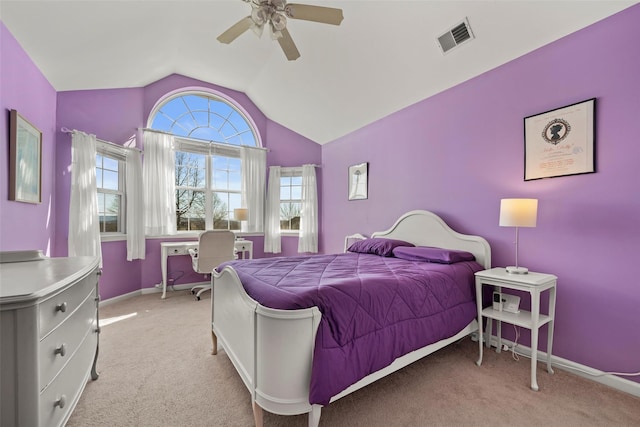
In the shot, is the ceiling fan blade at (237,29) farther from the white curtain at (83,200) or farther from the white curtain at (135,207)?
the white curtain at (135,207)

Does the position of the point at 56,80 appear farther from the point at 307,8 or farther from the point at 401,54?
the point at 401,54

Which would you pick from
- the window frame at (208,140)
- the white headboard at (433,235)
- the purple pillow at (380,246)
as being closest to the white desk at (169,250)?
the window frame at (208,140)

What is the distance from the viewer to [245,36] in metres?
3.38

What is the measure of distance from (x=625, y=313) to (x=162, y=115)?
224 inches

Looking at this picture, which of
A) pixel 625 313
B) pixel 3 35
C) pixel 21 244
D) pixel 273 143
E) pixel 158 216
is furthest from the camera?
pixel 273 143

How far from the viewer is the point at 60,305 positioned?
1.16 m

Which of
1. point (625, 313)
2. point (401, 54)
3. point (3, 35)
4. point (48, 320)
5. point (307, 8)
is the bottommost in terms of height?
point (625, 313)

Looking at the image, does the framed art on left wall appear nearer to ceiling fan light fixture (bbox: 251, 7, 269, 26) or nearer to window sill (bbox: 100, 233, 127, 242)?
window sill (bbox: 100, 233, 127, 242)

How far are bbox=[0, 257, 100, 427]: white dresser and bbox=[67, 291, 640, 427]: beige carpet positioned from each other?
423 millimetres

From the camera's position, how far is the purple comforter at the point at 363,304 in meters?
1.40

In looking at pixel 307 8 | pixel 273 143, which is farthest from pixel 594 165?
pixel 273 143

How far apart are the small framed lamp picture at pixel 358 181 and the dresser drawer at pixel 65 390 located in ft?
11.2

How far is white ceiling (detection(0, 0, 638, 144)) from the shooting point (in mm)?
2170

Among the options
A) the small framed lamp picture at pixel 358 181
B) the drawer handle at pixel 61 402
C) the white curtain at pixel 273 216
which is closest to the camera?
the drawer handle at pixel 61 402
